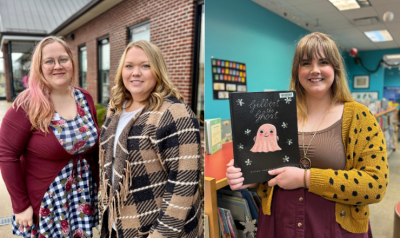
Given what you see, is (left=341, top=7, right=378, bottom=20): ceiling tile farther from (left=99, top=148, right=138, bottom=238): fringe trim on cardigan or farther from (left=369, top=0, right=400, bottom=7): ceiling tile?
(left=99, top=148, right=138, bottom=238): fringe trim on cardigan

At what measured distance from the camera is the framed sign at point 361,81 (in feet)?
36.4

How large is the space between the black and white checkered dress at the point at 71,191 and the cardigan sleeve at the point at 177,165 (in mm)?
664

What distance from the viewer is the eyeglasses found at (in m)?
1.52

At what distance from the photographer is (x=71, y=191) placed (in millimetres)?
1605

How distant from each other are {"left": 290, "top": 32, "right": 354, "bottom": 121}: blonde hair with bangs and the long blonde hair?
127cm

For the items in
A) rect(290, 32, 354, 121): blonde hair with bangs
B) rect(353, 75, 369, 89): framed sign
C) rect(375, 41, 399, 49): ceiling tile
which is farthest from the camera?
rect(353, 75, 369, 89): framed sign

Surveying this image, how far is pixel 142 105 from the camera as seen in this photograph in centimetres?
129

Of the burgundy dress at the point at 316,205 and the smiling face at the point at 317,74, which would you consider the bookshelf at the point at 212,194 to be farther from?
the smiling face at the point at 317,74

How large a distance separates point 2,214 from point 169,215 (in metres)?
2.73

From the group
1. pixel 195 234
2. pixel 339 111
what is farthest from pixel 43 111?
pixel 339 111

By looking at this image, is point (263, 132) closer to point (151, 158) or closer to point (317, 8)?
point (151, 158)

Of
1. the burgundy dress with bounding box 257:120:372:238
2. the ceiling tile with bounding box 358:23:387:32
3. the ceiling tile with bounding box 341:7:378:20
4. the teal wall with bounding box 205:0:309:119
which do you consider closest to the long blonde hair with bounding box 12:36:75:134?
the burgundy dress with bounding box 257:120:372:238

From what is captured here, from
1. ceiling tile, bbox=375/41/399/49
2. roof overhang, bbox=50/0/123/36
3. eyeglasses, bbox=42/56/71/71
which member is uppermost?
roof overhang, bbox=50/0/123/36

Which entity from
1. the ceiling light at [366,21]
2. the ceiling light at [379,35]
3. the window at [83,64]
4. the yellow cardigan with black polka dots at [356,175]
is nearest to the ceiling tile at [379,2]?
the ceiling light at [366,21]
